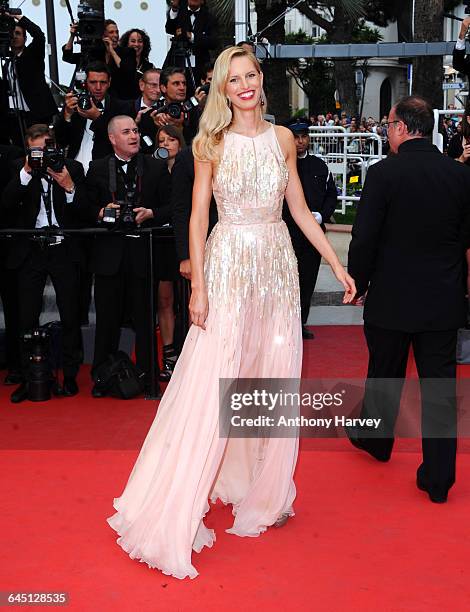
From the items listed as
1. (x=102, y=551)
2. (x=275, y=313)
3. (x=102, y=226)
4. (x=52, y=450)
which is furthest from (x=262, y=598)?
(x=102, y=226)

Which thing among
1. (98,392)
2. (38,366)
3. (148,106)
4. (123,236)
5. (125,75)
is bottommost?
(98,392)

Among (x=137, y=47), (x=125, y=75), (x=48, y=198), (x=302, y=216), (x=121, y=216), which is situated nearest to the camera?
(x=302, y=216)

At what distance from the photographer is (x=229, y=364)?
390cm

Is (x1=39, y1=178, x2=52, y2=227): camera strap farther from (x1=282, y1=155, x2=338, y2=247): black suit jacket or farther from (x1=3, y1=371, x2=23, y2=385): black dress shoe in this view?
(x1=282, y1=155, x2=338, y2=247): black suit jacket

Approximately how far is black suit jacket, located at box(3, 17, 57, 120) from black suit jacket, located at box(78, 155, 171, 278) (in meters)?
2.09

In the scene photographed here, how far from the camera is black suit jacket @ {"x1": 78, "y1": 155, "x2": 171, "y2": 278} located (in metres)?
6.60

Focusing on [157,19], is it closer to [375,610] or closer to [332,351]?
[332,351]

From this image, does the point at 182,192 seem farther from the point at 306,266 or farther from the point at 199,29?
the point at 199,29

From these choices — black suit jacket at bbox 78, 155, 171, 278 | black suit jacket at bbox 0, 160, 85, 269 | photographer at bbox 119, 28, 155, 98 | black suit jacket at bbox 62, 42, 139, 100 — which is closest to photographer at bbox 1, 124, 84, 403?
black suit jacket at bbox 0, 160, 85, 269

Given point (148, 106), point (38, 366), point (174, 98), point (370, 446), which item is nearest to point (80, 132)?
point (148, 106)

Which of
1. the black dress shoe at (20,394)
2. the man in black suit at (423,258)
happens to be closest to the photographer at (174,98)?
the black dress shoe at (20,394)

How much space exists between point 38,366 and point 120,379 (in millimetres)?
584

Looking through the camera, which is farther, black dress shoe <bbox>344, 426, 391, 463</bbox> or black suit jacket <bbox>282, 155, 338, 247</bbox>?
black suit jacket <bbox>282, 155, 338, 247</bbox>

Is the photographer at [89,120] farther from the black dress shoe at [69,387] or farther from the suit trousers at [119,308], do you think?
the black dress shoe at [69,387]
